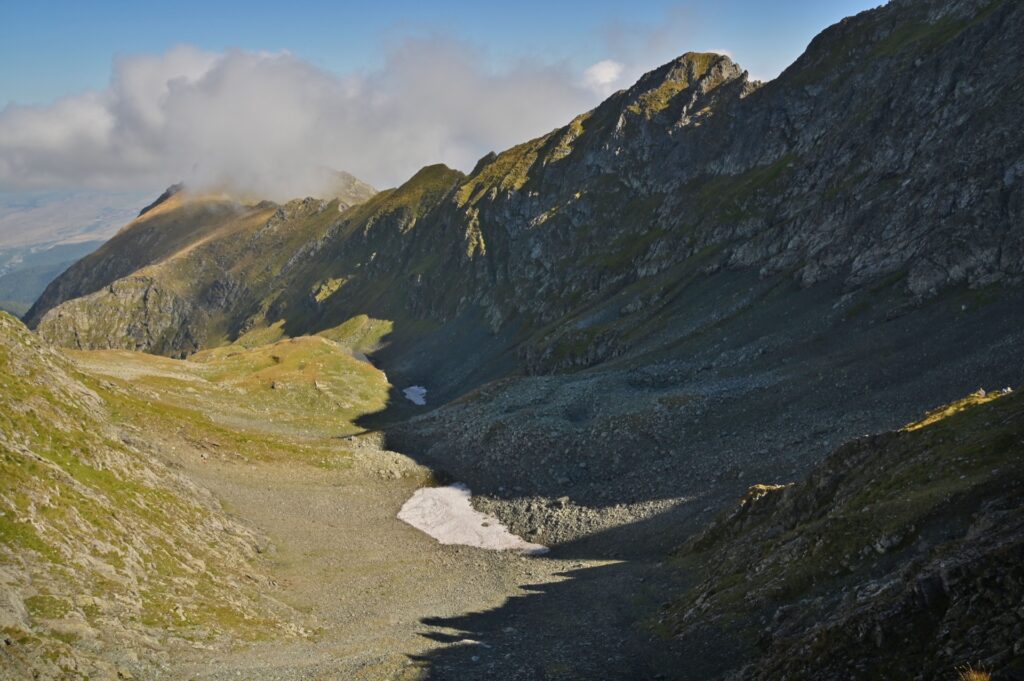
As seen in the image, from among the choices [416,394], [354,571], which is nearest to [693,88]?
[416,394]

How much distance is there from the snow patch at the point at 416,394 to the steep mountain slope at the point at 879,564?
111 metres

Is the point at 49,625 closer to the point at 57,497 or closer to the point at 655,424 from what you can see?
the point at 57,497

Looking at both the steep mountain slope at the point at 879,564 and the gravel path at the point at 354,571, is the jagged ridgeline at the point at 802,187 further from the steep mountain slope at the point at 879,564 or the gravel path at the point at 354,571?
the gravel path at the point at 354,571

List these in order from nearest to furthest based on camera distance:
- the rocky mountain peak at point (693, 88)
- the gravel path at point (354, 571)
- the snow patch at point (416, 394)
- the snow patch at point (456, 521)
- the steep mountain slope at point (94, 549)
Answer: the steep mountain slope at point (94, 549), the gravel path at point (354, 571), the snow patch at point (456, 521), the snow patch at point (416, 394), the rocky mountain peak at point (693, 88)

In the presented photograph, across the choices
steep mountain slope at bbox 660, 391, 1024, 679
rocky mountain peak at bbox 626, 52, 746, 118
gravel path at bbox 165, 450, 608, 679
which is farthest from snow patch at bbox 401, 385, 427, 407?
steep mountain slope at bbox 660, 391, 1024, 679

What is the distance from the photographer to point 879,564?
29.0 metres

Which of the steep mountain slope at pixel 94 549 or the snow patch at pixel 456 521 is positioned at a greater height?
the steep mountain slope at pixel 94 549

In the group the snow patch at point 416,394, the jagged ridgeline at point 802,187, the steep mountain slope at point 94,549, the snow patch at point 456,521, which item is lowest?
the snow patch at point 456,521

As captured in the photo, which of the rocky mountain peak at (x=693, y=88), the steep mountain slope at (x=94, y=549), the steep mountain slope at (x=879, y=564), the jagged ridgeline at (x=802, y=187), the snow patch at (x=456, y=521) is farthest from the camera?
the rocky mountain peak at (x=693, y=88)

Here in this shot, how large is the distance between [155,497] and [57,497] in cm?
1294

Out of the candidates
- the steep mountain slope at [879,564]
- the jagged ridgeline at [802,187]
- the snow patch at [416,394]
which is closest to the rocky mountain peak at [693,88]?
the jagged ridgeline at [802,187]

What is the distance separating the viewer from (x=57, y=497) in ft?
131

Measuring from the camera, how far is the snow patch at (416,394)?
6137 inches

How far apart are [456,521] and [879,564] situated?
5105 centimetres
